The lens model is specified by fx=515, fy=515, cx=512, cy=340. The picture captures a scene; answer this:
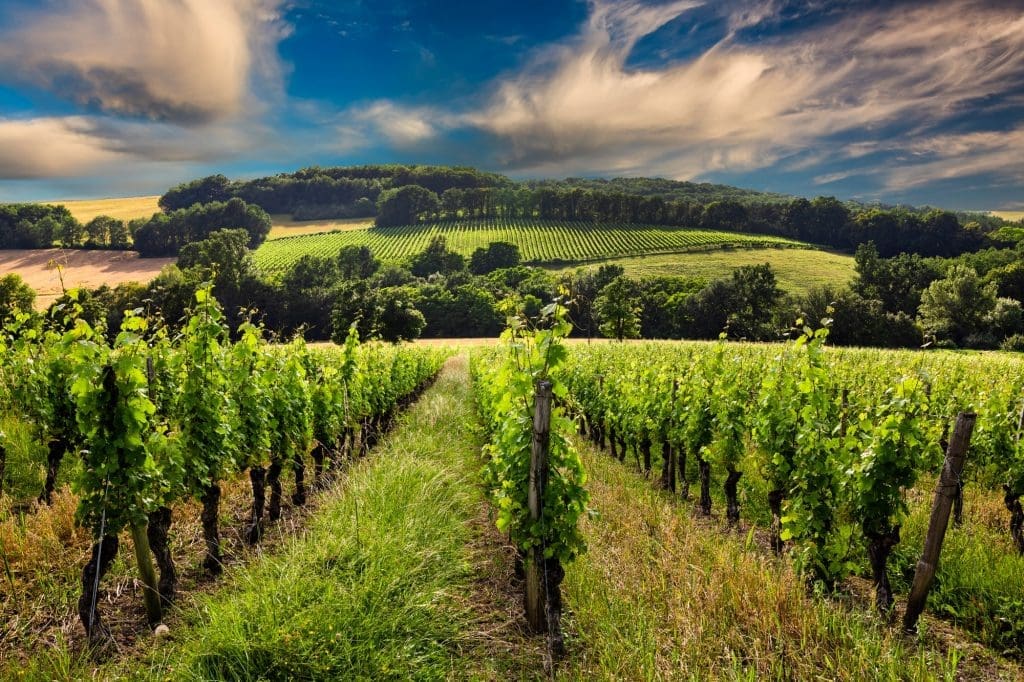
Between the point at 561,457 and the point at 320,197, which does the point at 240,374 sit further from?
the point at 320,197

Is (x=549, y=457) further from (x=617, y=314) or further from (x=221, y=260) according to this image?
(x=221, y=260)

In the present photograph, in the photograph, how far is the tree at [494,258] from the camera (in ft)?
282

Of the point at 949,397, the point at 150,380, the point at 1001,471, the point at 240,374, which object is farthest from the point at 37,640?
the point at 949,397

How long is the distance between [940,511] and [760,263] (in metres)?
79.3

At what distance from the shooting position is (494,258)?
86.6 meters

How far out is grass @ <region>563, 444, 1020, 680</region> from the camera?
385 centimetres

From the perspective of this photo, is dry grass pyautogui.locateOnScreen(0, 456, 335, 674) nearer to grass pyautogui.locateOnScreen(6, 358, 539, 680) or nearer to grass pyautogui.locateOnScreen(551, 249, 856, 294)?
grass pyautogui.locateOnScreen(6, 358, 539, 680)

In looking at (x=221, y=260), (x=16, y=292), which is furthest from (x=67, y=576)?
(x=221, y=260)

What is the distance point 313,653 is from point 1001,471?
29.9 feet

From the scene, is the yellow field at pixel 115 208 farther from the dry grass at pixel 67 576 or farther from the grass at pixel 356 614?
the grass at pixel 356 614

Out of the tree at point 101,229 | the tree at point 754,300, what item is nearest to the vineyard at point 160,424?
the tree at point 754,300

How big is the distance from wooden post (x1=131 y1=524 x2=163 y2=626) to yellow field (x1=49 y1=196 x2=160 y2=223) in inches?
4628

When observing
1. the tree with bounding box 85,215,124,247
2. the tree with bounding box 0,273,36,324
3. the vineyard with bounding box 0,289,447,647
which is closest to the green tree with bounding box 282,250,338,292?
the tree with bounding box 0,273,36,324

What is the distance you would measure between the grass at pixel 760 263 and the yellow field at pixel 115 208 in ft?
288
